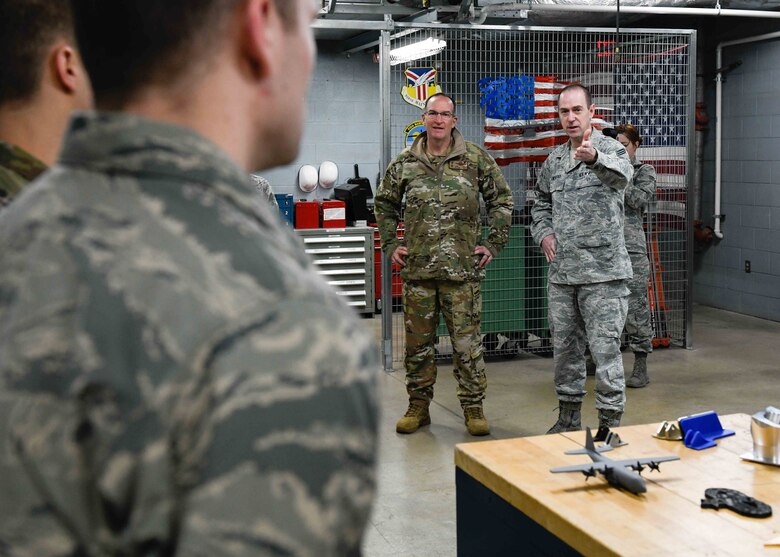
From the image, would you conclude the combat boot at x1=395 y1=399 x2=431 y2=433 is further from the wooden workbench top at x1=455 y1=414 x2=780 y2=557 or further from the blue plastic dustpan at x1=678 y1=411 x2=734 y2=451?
the blue plastic dustpan at x1=678 y1=411 x2=734 y2=451

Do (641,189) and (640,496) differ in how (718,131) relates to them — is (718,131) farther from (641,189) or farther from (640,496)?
(640,496)

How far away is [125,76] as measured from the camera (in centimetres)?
68

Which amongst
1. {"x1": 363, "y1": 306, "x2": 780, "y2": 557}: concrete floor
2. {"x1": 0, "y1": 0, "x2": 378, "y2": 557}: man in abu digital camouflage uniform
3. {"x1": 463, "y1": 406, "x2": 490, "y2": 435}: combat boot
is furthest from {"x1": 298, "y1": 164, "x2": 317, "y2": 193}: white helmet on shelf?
{"x1": 0, "y1": 0, "x2": 378, "y2": 557}: man in abu digital camouflage uniform

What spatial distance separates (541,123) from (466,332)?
2322mm

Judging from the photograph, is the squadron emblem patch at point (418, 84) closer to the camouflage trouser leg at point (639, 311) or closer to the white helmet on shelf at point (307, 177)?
the camouflage trouser leg at point (639, 311)

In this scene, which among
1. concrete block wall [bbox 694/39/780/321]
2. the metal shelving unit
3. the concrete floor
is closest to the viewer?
the concrete floor

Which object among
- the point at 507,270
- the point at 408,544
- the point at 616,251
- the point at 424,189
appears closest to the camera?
the point at 408,544

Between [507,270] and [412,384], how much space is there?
2061 mm

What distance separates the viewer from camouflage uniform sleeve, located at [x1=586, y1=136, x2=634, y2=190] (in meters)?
4.23

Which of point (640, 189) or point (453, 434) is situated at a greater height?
point (640, 189)

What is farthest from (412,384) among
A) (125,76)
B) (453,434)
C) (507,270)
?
(125,76)

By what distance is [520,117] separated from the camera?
6.72 m

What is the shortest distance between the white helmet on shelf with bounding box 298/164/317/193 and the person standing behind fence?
396 centimetres

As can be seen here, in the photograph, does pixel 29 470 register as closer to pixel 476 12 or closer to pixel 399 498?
pixel 399 498
